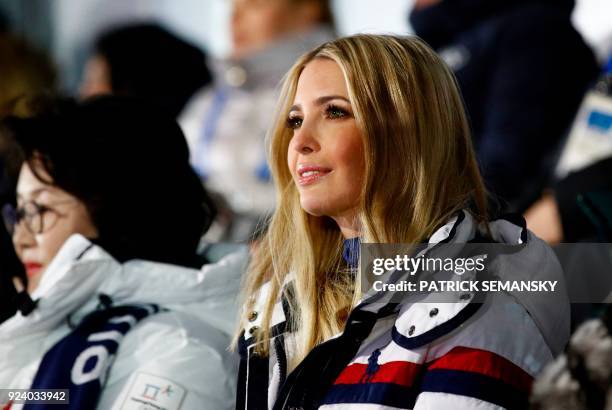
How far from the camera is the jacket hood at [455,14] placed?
373 centimetres

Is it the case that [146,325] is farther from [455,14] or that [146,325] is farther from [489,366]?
[455,14]

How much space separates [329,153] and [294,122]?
18 centimetres

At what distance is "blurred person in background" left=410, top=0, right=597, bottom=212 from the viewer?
3357 millimetres

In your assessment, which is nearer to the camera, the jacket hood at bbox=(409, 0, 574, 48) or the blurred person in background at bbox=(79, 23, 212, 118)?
the jacket hood at bbox=(409, 0, 574, 48)

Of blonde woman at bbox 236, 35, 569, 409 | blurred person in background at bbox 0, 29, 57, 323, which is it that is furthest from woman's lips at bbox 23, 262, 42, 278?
blurred person in background at bbox 0, 29, 57, 323

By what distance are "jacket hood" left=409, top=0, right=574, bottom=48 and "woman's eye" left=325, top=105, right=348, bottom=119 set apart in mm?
1785

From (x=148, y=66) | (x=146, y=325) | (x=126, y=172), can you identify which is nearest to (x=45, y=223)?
(x=126, y=172)

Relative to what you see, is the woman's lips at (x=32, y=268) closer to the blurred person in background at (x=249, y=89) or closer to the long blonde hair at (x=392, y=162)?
the long blonde hair at (x=392, y=162)

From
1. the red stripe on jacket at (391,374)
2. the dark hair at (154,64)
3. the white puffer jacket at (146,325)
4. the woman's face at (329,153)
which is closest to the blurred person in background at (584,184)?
the woman's face at (329,153)

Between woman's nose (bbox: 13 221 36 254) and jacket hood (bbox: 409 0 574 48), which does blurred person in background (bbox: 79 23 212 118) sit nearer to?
jacket hood (bbox: 409 0 574 48)

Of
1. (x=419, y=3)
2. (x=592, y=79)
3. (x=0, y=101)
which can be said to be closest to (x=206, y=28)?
(x=0, y=101)

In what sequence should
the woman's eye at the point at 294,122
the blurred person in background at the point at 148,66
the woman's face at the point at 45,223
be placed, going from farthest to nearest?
the blurred person in background at the point at 148,66 → the woman's face at the point at 45,223 → the woman's eye at the point at 294,122

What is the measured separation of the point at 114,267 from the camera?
7.97 ft

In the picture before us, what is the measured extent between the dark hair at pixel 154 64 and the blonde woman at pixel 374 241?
8.73ft
